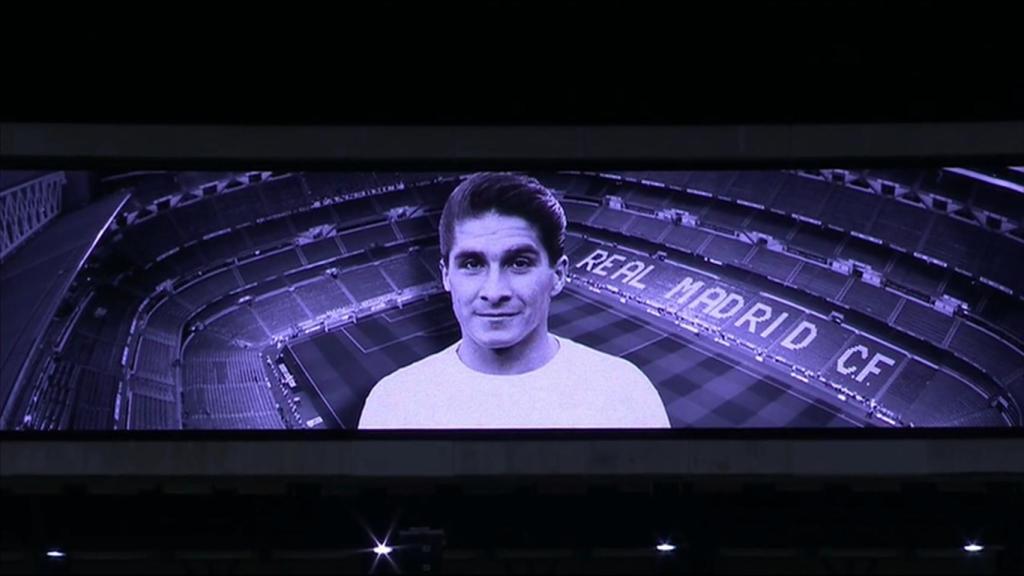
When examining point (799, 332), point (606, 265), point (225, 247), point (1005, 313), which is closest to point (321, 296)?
point (225, 247)

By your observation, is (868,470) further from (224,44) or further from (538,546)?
(224,44)

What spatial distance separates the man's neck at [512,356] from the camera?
7.72m

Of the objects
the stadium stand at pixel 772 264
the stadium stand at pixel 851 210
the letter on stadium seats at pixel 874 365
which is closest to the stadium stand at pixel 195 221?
the stadium stand at pixel 772 264

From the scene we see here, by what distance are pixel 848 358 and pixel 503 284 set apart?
2.62 meters

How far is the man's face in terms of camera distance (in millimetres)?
7695

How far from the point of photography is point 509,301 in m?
7.69

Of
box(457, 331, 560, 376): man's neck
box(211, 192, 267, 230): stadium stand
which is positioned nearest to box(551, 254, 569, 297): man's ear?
box(457, 331, 560, 376): man's neck

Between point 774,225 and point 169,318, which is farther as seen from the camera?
point 774,225

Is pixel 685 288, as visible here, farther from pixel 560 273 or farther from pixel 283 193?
pixel 283 193

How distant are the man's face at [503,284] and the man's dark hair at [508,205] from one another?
0.08 metres

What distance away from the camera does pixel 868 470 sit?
764cm

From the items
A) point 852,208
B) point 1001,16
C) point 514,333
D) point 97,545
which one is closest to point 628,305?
point 514,333

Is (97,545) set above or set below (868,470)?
below

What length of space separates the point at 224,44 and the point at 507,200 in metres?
2.46
